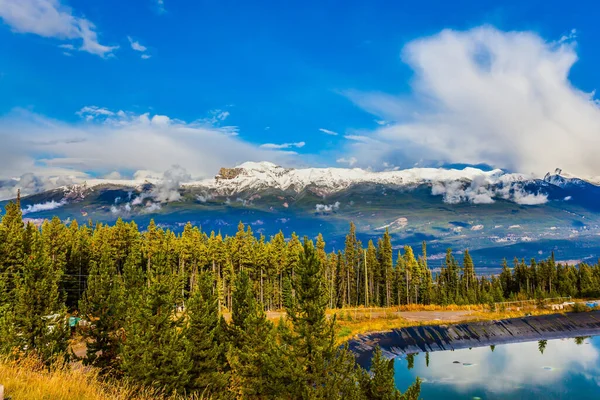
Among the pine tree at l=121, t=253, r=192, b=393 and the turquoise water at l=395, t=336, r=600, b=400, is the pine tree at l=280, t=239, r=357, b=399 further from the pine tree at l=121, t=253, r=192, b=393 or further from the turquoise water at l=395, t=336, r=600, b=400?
the turquoise water at l=395, t=336, r=600, b=400

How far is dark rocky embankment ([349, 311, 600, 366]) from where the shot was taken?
6081cm

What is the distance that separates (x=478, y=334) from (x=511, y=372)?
14004mm

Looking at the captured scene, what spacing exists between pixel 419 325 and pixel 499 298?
126 ft

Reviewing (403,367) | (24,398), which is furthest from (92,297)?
(403,367)

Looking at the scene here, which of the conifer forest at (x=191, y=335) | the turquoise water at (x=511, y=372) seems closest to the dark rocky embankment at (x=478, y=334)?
the turquoise water at (x=511, y=372)

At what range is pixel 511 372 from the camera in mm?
53719

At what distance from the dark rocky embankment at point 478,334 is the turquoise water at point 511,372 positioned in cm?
122

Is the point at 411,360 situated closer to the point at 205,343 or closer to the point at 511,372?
the point at 511,372

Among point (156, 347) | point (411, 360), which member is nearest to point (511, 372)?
point (411, 360)

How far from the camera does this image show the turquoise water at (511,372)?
46.4m

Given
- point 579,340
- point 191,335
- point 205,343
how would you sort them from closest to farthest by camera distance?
Result: point 205,343 → point 191,335 → point 579,340

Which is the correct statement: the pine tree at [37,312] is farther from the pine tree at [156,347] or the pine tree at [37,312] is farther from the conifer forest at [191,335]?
the pine tree at [156,347]

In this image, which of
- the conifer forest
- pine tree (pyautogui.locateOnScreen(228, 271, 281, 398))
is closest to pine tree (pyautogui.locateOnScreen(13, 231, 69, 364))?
the conifer forest

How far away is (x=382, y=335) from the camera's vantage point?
63969 millimetres
